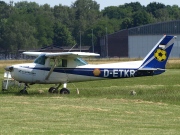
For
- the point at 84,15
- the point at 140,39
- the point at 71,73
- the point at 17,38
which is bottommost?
the point at 71,73

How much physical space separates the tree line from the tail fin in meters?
96.3

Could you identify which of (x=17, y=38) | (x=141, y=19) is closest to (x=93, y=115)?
(x=17, y=38)

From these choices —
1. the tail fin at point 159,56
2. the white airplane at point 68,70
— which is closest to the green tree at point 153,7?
the tail fin at point 159,56

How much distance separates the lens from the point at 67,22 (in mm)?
153250

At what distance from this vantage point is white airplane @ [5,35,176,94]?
2609 cm

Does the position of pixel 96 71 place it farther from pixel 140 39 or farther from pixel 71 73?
pixel 140 39

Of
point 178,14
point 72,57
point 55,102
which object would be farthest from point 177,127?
point 178,14

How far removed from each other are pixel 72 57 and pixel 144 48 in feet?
246

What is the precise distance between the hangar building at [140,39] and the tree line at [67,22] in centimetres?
1263

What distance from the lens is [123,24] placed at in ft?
473

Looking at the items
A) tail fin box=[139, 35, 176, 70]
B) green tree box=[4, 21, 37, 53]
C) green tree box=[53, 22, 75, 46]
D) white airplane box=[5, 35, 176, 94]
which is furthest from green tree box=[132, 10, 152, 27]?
white airplane box=[5, 35, 176, 94]

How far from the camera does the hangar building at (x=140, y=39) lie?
99.2 m

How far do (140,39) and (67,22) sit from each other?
53104mm

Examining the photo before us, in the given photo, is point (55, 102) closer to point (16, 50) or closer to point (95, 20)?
point (16, 50)
